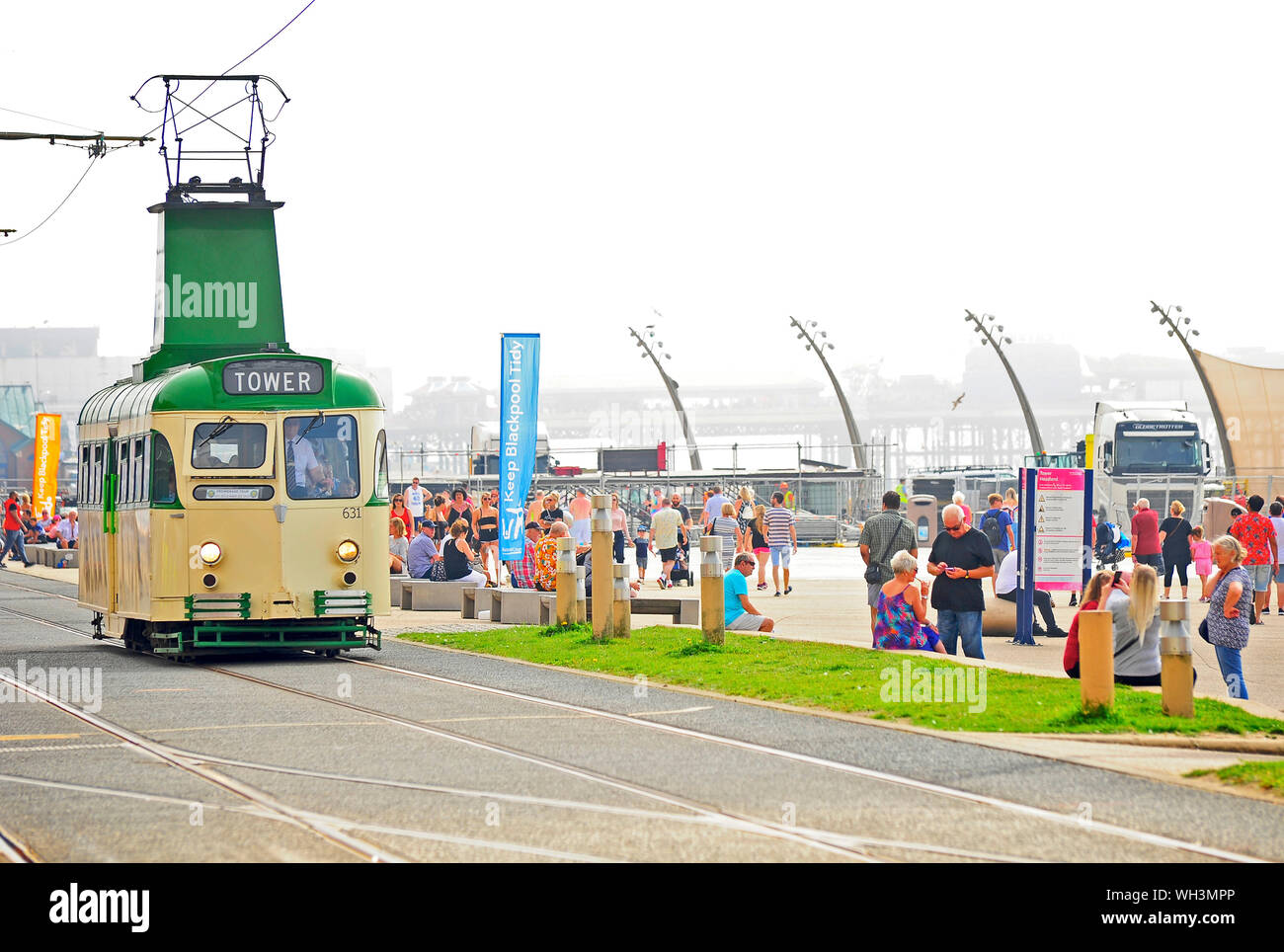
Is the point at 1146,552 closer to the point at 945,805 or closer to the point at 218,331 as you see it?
the point at 218,331

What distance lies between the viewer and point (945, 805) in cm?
863

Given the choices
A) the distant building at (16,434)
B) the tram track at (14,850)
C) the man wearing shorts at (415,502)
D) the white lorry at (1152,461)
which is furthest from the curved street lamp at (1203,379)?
the distant building at (16,434)

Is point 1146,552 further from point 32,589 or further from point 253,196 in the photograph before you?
point 32,589

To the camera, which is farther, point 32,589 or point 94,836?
point 32,589

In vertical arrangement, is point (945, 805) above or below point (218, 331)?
below

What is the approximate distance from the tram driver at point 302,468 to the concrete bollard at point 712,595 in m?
3.78

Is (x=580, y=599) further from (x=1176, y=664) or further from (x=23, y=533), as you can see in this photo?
(x=23, y=533)

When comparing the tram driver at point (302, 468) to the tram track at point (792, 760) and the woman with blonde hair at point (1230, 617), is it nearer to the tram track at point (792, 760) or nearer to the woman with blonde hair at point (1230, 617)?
the tram track at point (792, 760)

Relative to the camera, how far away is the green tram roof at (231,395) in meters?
17.2
